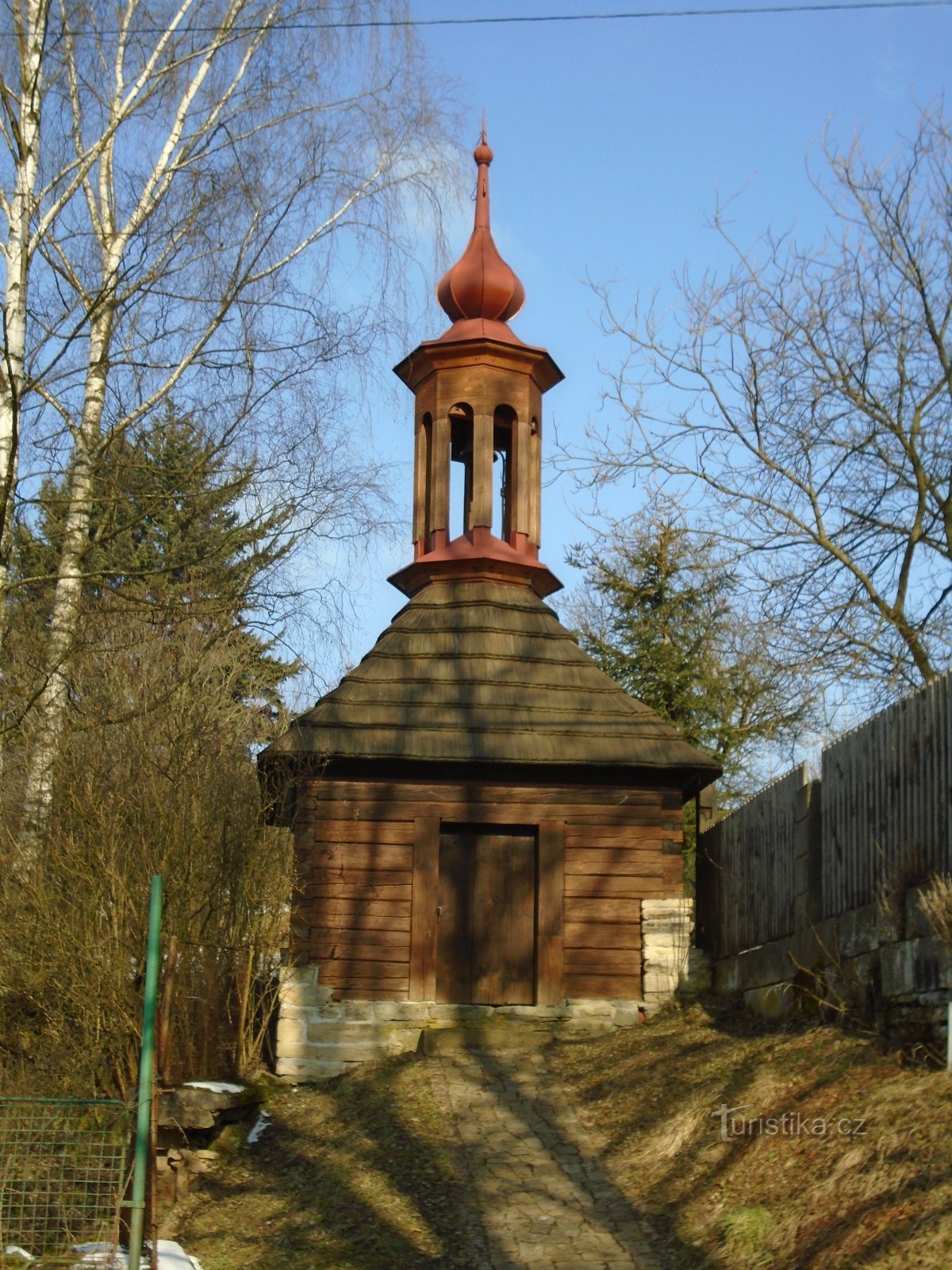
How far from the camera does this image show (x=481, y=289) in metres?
19.8

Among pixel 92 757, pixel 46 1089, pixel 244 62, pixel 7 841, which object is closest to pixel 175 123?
pixel 244 62

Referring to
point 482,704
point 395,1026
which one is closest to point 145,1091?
point 395,1026

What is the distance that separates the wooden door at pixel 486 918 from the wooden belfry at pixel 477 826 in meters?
0.02

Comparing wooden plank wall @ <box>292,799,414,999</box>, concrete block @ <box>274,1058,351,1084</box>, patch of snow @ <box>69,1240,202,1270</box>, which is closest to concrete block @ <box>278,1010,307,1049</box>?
concrete block @ <box>274,1058,351,1084</box>

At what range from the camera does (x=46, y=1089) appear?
40.7 feet

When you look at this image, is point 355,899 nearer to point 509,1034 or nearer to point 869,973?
point 509,1034

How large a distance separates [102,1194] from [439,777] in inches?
249

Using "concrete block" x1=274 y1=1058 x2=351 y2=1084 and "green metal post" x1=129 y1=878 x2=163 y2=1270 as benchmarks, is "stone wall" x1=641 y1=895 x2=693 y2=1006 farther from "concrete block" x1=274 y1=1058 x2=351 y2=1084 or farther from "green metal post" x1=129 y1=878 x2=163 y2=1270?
"green metal post" x1=129 y1=878 x2=163 y2=1270

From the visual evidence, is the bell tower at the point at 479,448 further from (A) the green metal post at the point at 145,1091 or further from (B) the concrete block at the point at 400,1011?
(A) the green metal post at the point at 145,1091

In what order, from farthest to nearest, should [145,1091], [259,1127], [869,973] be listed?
1. [259,1127]
2. [869,973]
3. [145,1091]

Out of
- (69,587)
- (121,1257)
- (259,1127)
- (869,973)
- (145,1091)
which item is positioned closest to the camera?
(145,1091)

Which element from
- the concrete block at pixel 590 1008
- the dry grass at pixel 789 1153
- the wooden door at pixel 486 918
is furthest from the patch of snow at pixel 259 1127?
the concrete block at pixel 590 1008

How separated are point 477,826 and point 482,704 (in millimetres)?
1337

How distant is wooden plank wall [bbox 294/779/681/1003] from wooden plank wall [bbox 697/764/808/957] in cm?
62
